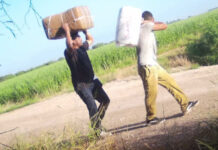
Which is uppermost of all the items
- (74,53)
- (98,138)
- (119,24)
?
(119,24)

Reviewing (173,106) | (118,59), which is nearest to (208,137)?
(173,106)

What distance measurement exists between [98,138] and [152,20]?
205 centimetres

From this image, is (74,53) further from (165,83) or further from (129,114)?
(129,114)

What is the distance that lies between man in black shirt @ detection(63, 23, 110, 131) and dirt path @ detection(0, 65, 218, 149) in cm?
38

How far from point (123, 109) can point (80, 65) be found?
8.00 feet

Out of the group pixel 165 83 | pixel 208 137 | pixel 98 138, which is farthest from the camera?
pixel 165 83

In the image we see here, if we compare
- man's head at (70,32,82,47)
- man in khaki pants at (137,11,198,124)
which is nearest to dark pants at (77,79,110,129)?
man's head at (70,32,82,47)

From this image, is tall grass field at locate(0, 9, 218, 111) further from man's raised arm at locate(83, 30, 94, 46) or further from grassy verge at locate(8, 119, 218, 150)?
grassy verge at locate(8, 119, 218, 150)

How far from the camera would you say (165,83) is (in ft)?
15.3

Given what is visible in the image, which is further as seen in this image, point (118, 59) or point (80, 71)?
point (118, 59)

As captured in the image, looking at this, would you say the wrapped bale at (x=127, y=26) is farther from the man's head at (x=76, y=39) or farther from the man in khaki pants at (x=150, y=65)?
the man's head at (x=76, y=39)

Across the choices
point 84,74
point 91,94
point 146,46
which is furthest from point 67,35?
point 146,46

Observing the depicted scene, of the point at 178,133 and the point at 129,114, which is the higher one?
the point at 178,133

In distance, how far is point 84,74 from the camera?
14.4 feet
